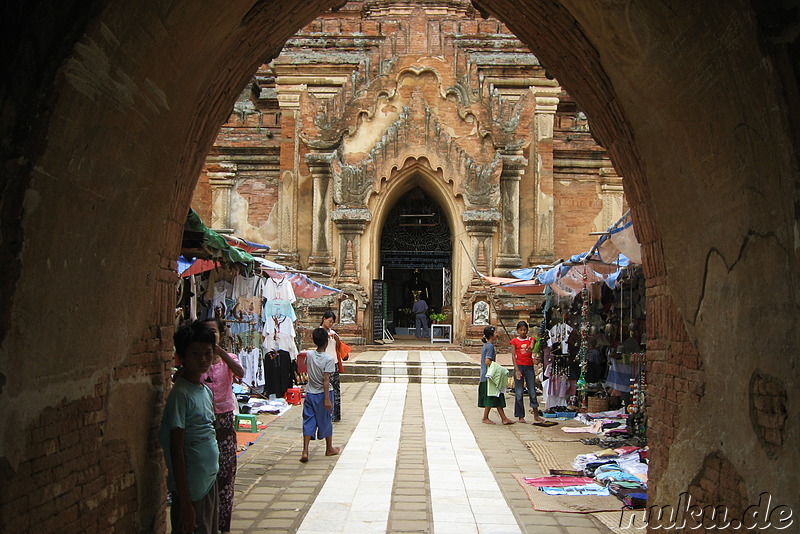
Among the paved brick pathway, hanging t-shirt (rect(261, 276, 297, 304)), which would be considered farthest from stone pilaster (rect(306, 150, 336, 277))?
the paved brick pathway

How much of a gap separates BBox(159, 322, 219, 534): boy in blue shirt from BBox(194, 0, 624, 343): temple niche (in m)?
13.8

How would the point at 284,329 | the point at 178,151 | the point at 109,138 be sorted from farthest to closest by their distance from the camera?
the point at 284,329
the point at 178,151
the point at 109,138

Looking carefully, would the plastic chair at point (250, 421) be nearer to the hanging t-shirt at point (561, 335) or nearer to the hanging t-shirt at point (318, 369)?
the hanging t-shirt at point (318, 369)

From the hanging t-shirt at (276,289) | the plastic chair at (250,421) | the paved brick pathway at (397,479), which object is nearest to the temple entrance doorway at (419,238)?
the hanging t-shirt at (276,289)

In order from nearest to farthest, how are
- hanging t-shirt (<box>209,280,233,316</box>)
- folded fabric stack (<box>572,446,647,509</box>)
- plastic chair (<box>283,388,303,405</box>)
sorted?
folded fabric stack (<box>572,446,647,509</box>)
hanging t-shirt (<box>209,280,233,316</box>)
plastic chair (<box>283,388,303,405</box>)

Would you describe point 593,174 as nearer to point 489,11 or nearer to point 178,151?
point 489,11

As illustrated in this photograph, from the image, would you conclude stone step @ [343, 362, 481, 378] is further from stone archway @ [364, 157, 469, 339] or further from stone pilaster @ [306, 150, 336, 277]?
stone pilaster @ [306, 150, 336, 277]

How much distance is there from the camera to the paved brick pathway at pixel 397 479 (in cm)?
602

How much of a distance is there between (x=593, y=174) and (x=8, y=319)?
1871 cm

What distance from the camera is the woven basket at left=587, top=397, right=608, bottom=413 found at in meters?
12.0

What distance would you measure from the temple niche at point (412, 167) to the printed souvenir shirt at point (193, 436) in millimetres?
13920

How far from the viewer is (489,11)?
6594 millimetres

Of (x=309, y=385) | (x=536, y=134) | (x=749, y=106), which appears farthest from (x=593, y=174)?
(x=749, y=106)

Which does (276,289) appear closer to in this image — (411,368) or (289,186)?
(411,368)
